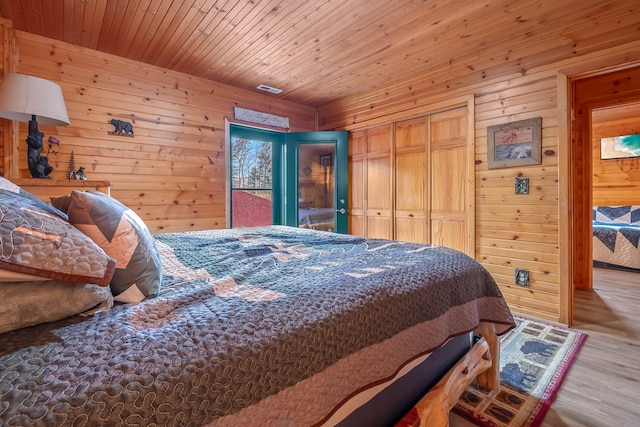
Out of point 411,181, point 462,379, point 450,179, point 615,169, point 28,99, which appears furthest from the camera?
point 615,169

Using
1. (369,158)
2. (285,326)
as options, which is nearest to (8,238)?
(285,326)

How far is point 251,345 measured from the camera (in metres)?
0.65

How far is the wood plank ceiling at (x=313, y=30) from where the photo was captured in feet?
7.42

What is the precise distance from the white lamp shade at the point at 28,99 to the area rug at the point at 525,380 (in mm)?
2987

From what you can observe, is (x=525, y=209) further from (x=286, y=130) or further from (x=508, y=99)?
(x=286, y=130)

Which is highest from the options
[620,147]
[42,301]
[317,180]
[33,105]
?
[620,147]

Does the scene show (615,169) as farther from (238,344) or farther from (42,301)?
(42,301)

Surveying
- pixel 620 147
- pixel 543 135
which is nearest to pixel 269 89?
pixel 543 135

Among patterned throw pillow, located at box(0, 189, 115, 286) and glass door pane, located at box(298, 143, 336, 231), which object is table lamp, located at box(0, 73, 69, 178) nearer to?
patterned throw pillow, located at box(0, 189, 115, 286)

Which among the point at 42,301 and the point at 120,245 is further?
the point at 120,245

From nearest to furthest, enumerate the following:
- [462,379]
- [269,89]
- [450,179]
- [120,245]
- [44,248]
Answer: [44,248] → [120,245] → [462,379] → [450,179] → [269,89]

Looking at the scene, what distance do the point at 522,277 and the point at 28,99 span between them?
431 cm

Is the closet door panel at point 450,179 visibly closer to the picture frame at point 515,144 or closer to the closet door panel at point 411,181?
the closet door panel at point 411,181

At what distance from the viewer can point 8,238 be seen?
0.60 meters
